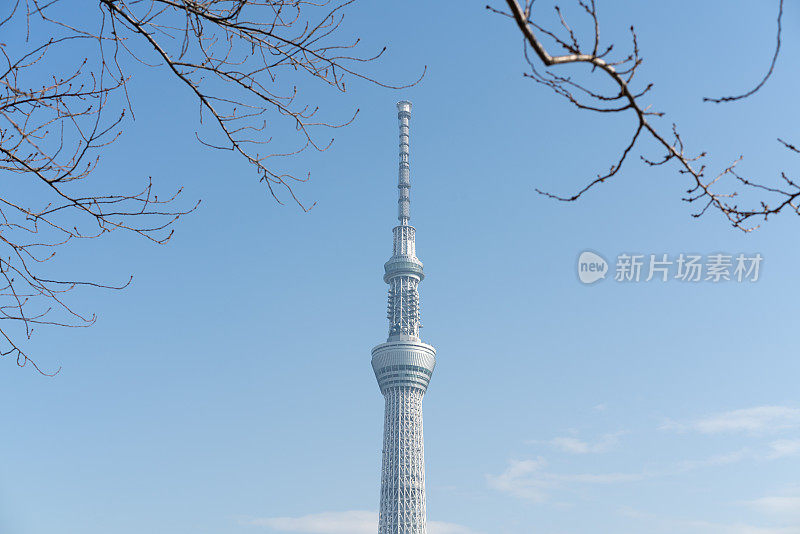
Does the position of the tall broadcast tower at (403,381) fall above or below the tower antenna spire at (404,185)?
below

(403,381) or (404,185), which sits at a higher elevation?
(404,185)

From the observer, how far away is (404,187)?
157 metres

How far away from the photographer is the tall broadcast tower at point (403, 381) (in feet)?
475

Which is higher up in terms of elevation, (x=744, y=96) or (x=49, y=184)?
(x=49, y=184)

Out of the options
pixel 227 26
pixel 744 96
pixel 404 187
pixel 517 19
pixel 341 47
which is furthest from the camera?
pixel 404 187

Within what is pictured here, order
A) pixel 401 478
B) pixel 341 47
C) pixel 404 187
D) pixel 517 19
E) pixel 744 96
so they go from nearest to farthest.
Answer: pixel 517 19
pixel 744 96
pixel 341 47
pixel 401 478
pixel 404 187

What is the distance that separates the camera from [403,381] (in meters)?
151

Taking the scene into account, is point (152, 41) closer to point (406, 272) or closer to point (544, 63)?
point (544, 63)

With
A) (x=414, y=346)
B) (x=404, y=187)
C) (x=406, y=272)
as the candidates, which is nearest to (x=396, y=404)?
(x=414, y=346)

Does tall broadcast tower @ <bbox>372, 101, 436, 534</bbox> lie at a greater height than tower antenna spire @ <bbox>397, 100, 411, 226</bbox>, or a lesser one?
lesser

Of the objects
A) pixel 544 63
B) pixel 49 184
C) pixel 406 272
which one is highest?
pixel 406 272

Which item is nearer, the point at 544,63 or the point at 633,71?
the point at 544,63

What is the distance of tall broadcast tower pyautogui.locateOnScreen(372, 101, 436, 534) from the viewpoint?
145 metres

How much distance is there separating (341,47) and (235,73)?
3.60ft
